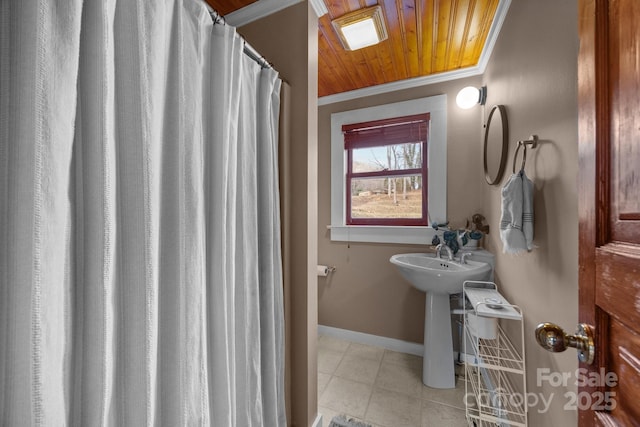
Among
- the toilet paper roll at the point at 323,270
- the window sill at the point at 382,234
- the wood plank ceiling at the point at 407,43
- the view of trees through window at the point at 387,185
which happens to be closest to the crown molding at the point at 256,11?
the wood plank ceiling at the point at 407,43

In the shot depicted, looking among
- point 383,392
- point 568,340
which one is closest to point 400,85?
point 568,340

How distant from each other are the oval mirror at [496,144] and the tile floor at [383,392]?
146cm

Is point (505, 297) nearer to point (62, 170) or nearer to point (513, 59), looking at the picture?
point (513, 59)

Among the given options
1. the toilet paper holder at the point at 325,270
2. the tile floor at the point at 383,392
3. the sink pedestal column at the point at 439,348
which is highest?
the toilet paper holder at the point at 325,270

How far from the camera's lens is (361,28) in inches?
57.2

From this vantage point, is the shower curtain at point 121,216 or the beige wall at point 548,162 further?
the beige wall at point 548,162

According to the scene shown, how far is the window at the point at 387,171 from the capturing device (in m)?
2.07

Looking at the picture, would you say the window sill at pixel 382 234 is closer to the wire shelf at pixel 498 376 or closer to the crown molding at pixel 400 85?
the wire shelf at pixel 498 376

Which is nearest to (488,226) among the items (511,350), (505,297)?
(505,297)

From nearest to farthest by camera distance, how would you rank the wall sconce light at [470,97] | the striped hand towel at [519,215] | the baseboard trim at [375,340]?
1. the striped hand towel at [519,215]
2. the wall sconce light at [470,97]
3. the baseboard trim at [375,340]

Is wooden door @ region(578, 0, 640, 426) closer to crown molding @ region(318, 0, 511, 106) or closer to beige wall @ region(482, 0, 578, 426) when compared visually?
beige wall @ region(482, 0, 578, 426)

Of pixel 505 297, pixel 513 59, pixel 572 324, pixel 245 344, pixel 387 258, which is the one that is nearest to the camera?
pixel 572 324

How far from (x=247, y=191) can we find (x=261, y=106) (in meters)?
0.41

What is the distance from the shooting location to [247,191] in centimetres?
97
